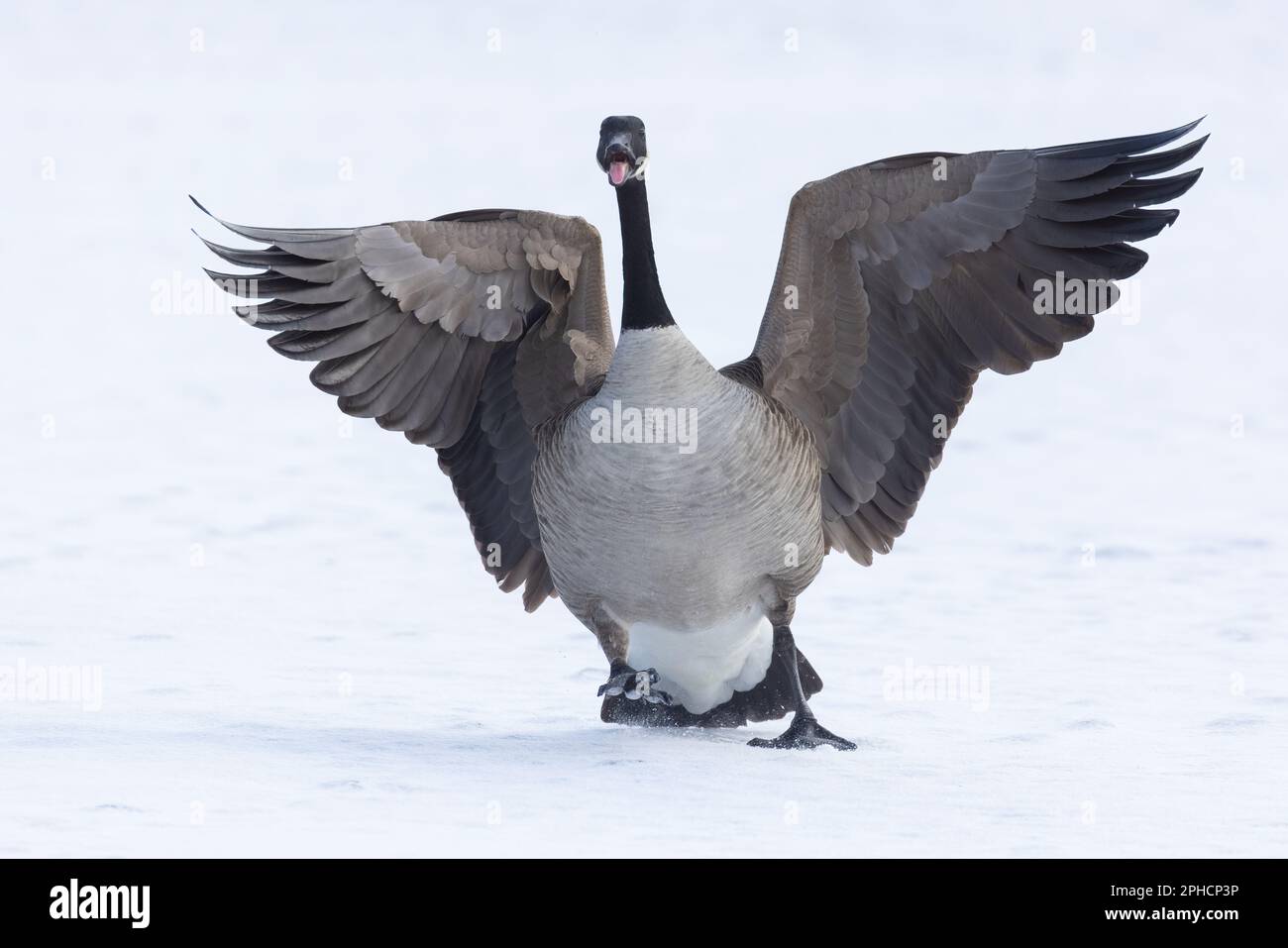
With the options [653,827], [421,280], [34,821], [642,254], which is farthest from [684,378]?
[34,821]

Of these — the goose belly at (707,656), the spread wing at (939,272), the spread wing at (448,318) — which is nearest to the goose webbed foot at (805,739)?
the goose belly at (707,656)

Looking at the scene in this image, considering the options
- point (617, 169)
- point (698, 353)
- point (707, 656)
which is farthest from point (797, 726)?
point (617, 169)

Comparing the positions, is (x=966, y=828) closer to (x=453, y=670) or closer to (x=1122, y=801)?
(x=1122, y=801)

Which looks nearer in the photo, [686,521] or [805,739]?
[686,521]

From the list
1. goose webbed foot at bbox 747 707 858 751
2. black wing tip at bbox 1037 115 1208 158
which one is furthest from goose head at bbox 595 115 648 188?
goose webbed foot at bbox 747 707 858 751

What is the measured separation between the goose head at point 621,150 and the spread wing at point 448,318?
0.87 feet

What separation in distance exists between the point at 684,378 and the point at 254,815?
7.77 feet

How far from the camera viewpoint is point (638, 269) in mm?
7266

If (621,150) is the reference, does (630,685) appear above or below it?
below

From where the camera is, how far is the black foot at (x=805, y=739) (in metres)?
7.28

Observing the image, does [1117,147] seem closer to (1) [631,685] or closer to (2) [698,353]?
(2) [698,353]

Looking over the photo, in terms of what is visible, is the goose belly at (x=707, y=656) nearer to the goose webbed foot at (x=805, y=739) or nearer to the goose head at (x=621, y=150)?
the goose webbed foot at (x=805, y=739)

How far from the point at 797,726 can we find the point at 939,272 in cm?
208

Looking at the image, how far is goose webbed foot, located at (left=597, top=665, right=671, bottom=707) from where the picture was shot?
24.6ft
